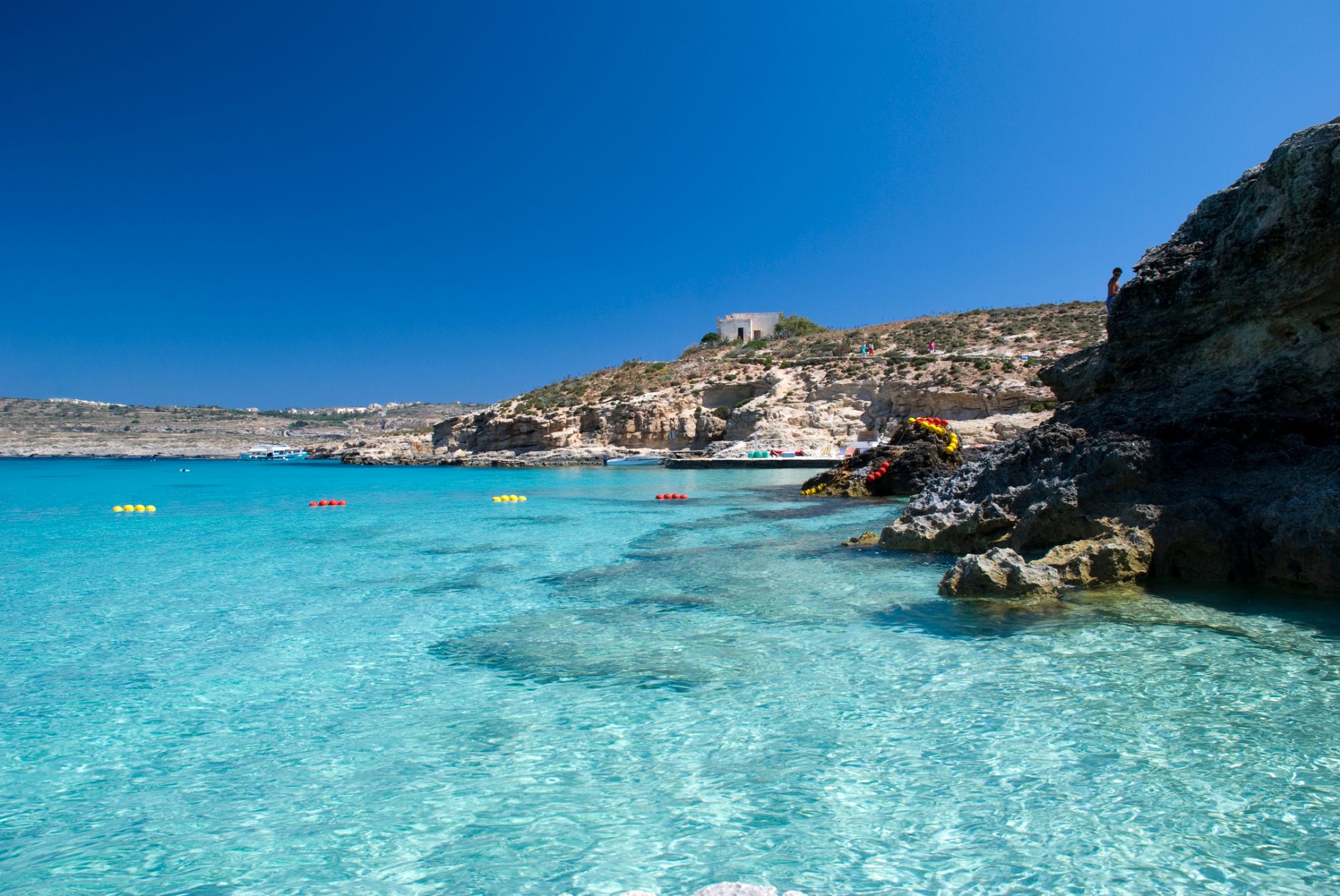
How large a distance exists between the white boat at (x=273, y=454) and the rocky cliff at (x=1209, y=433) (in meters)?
→ 75.6

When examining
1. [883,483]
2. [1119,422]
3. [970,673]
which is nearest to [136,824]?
[970,673]

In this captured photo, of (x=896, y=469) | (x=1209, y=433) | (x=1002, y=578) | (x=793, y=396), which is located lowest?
(x=1002, y=578)

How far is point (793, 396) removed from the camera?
41.8 metres

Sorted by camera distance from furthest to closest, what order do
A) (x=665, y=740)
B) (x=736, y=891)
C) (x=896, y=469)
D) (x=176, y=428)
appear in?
(x=176, y=428)
(x=896, y=469)
(x=665, y=740)
(x=736, y=891)

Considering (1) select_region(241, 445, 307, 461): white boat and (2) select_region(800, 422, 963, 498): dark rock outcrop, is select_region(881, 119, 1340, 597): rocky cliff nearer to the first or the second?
(2) select_region(800, 422, 963, 498): dark rock outcrop

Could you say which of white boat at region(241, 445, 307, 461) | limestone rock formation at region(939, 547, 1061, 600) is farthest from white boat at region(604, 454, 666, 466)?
white boat at region(241, 445, 307, 461)

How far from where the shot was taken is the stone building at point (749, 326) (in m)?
70.9

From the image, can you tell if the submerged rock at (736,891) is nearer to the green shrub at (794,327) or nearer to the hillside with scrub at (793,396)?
the hillside with scrub at (793,396)

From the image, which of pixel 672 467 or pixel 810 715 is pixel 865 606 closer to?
pixel 810 715

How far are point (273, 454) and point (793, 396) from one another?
58.3 meters

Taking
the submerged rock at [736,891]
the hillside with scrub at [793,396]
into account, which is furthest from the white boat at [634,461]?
the submerged rock at [736,891]

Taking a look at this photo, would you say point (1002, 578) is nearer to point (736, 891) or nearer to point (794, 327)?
point (736, 891)

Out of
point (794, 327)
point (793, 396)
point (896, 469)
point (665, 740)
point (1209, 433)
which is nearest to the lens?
point (665, 740)

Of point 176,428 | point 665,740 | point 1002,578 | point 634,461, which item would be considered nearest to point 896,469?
point 1002,578
